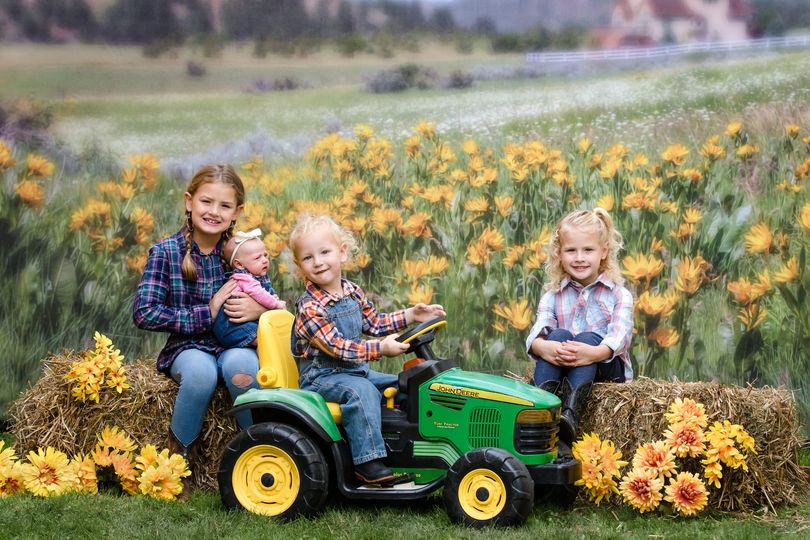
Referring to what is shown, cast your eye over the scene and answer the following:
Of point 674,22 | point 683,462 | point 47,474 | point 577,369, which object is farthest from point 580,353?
point 674,22

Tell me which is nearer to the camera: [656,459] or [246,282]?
[656,459]

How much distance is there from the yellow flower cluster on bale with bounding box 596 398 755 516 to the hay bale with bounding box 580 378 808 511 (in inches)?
2.7

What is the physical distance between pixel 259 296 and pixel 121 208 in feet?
6.03

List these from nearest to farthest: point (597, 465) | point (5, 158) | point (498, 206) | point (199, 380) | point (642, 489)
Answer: point (642, 489) → point (597, 465) → point (199, 380) → point (498, 206) → point (5, 158)

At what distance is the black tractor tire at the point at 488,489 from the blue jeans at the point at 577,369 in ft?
2.23

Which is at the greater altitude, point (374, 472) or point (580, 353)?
point (580, 353)

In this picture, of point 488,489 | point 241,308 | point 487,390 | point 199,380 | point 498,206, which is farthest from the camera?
point 498,206

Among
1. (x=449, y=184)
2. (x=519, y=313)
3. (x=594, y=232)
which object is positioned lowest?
(x=519, y=313)

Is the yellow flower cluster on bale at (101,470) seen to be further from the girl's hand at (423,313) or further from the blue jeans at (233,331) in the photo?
the girl's hand at (423,313)

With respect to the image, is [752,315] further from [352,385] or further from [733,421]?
[352,385]

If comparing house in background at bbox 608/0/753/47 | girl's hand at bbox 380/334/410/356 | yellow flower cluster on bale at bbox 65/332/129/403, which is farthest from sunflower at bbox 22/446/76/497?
house in background at bbox 608/0/753/47

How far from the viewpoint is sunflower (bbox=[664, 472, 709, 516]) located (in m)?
4.07

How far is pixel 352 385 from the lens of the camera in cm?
404

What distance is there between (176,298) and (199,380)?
15.6 inches
